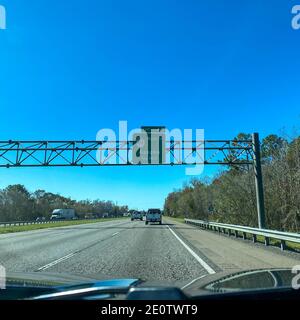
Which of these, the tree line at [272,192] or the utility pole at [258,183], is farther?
the tree line at [272,192]

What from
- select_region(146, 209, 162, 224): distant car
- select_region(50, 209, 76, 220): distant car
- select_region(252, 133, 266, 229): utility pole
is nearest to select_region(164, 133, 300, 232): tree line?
select_region(252, 133, 266, 229): utility pole

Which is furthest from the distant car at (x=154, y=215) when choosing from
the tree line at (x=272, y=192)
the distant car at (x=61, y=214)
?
the distant car at (x=61, y=214)

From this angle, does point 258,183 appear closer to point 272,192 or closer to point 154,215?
point 272,192

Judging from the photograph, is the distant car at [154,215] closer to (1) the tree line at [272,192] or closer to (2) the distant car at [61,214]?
(1) the tree line at [272,192]

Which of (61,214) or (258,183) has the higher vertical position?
(61,214)

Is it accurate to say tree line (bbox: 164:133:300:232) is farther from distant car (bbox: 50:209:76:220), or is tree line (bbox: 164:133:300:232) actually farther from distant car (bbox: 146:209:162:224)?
distant car (bbox: 50:209:76:220)

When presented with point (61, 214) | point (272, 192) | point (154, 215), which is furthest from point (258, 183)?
point (61, 214)

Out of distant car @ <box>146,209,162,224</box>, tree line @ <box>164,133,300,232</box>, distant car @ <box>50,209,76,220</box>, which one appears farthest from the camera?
distant car @ <box>50,209,76,220</box>

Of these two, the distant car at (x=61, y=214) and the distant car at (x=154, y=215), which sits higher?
the distant car at (x=61, y=214)

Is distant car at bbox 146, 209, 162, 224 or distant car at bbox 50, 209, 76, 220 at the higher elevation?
distant car at bbox 50, 209, 76, 220

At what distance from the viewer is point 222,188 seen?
155 feet

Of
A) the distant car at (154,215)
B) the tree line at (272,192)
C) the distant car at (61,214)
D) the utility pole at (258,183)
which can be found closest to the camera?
the utility pole at (258,183)

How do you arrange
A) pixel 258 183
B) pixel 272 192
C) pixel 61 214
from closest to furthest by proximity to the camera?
pixel 258 183 → pixel 272 192 → pixel 61 214
